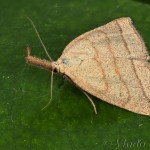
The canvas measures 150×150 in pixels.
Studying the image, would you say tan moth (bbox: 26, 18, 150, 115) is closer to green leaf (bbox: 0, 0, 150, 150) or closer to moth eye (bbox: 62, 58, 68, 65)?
moth eye (bbox: 62, 58, 68, 65)

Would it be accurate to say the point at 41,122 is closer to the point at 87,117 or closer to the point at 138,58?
the point at 87,117

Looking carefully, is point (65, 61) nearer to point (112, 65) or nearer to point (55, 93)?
point (55, 93)

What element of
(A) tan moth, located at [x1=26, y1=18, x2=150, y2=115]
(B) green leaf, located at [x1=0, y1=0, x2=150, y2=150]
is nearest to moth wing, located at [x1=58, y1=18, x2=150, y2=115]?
(A) tan moth, located at [x1=26, y1=18, x2=150, y2=115]

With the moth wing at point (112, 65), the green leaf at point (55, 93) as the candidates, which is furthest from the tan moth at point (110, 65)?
the green leaf at point (55, 93)

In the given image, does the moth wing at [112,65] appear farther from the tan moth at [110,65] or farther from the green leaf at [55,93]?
the green leaf at [55,93]

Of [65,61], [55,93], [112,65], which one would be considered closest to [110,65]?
[112,65]

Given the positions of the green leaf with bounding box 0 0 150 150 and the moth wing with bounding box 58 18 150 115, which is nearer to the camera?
the green leaf with bounding box 0 0 150 150
